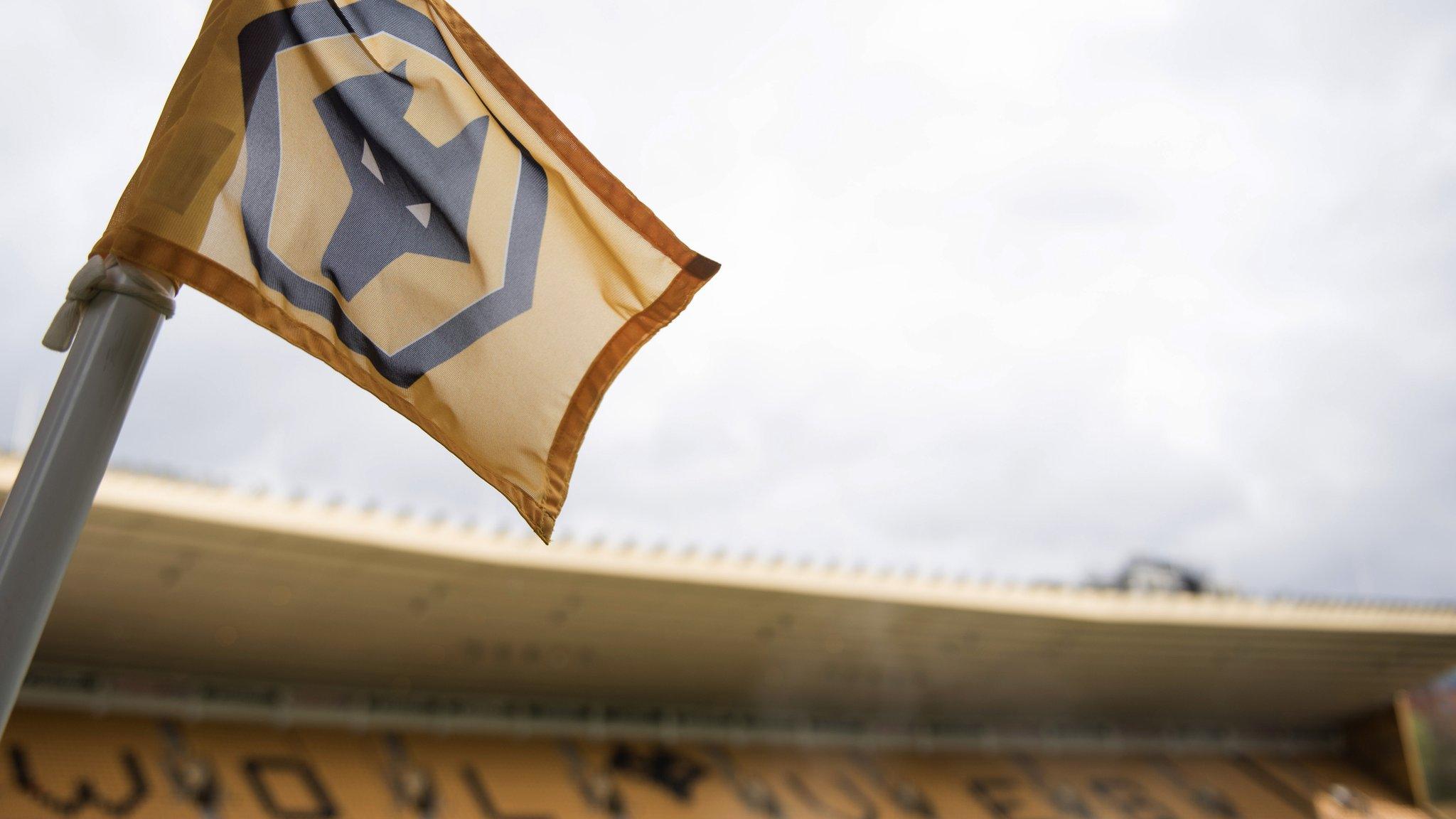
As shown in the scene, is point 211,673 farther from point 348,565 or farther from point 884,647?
point 884,647

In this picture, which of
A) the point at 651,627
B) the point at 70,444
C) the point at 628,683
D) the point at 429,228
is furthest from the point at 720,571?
the point at 70,444

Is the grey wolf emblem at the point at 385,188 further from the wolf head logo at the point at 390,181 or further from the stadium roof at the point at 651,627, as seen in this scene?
the stadium roof at the point at 651,627

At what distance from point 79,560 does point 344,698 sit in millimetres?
3861

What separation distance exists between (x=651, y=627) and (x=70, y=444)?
32.9 feet

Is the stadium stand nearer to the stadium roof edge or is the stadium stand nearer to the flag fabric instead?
the stadium roof edge

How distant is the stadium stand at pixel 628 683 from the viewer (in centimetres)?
902

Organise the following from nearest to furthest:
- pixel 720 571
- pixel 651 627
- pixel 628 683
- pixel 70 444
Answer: pixel 70 444 < pixel 720 571 < pixel 651 627 < pixel 628 683

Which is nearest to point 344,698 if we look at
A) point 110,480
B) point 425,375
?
point 110,480

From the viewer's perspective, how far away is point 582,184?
7.28 ft

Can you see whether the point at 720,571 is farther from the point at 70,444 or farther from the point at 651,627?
the point at 70,444

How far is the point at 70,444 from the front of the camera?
155cm

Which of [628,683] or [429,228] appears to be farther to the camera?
[628,683]

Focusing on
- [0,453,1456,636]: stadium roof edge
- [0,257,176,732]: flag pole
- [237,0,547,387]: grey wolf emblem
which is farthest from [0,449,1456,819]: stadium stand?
[0,257,176,732]: flag pole

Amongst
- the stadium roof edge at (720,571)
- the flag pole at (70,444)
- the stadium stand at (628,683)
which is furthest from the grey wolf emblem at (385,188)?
the stadium stand at (628,683)
